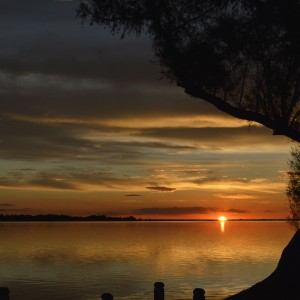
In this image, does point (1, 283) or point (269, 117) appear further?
point (1, 283)

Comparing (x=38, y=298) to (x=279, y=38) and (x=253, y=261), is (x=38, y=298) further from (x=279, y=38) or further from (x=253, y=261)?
(x=253, y=261)

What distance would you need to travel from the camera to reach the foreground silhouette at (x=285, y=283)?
748 inches

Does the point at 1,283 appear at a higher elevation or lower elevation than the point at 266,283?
lower

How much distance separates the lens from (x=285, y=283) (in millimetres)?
19297

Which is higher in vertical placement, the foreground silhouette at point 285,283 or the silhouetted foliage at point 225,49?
the silhouetted foliage at point 225,49

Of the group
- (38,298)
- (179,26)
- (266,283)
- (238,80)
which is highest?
(179,26)

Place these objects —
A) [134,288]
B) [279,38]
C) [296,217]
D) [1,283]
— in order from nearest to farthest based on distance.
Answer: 1. [279,38]
2. [296,217]
3. [134,288]
4. [1,283]

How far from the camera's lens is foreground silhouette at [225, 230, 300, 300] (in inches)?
748

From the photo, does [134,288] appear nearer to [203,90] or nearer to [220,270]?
[220,270]

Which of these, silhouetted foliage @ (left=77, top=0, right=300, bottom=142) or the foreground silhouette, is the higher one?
silhouetted foliage @ (left=77, top=0, right=300, bottom=142)

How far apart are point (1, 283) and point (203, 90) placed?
157ft

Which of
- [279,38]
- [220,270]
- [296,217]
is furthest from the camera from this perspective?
[220,270]

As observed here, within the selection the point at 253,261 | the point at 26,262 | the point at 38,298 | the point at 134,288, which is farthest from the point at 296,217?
the point at 26,262

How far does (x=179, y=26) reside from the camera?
1989cm
